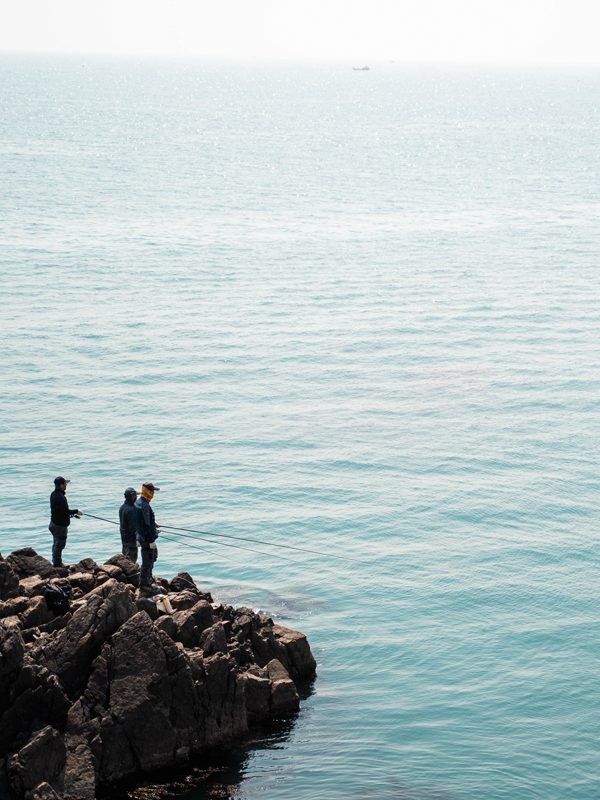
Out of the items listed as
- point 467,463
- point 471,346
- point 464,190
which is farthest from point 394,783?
point 464,190

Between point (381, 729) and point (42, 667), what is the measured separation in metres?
8.38

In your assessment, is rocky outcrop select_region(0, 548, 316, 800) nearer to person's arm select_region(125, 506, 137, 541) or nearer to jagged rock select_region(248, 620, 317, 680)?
jagged rock select_region(248, 620, 317, 680)

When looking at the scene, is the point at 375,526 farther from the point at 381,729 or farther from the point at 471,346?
the point at 471,346

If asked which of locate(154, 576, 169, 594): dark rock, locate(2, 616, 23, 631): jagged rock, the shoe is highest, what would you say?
locate(2, 616, 23, 631): jagged rock

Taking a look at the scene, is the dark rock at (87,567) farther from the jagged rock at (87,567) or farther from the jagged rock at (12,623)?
the jagged rock at (12,623)

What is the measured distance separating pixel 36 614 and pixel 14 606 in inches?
20.9

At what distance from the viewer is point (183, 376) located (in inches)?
2122

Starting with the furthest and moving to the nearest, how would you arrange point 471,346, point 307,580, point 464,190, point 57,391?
point 464,190 → point 471,346 → point 57,391 → point 307,580

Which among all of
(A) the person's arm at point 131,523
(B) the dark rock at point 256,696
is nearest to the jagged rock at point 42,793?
(B) the dark rock at point 256,696

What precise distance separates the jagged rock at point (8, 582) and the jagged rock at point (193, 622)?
12.3 ft

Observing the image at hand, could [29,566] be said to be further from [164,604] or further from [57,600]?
[164,604]

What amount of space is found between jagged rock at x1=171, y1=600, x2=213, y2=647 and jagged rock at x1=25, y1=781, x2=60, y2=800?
4781 millimetres

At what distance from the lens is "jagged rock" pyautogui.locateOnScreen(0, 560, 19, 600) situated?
22.7 m

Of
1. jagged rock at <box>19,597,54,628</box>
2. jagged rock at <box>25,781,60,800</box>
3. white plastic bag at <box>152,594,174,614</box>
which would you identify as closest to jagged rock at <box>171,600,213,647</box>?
white plastic bag at <box>152,594,174,614</box>
